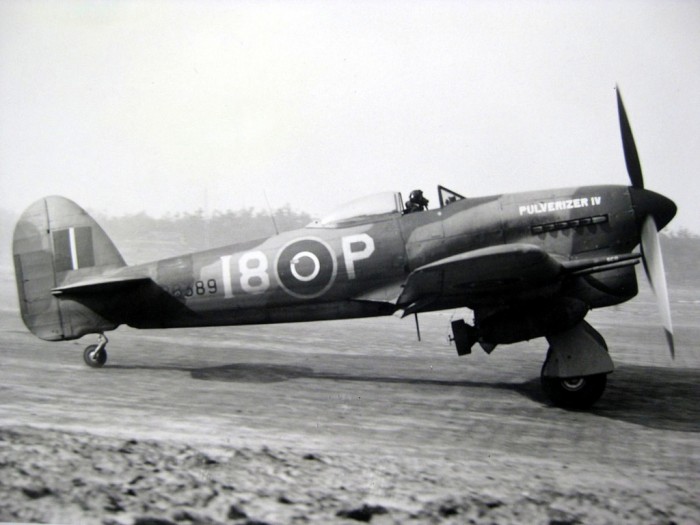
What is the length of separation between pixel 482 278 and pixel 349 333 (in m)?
7.19

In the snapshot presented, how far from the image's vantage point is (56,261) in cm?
865

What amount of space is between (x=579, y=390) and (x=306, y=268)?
11.4ft

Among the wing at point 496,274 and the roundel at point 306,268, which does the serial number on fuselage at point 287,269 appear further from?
the wing at point 496,274

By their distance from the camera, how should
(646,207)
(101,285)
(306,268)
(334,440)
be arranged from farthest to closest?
(101,285), (306,268), (646,207), (334,440)

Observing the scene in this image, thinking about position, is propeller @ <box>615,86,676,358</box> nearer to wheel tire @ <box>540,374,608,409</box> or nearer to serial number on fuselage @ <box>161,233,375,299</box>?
wheel tire @ <box>540,374,608,409</box>

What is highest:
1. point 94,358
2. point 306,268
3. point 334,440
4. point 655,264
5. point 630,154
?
point 630,154

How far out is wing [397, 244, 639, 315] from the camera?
5992mm

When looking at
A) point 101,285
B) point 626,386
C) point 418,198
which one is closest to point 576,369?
point 626,386

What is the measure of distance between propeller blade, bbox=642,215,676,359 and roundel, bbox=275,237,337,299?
11.8 feet

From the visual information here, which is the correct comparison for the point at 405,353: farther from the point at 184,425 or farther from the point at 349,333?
the point at 184,425

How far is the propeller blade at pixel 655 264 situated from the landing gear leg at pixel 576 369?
29.8 inches

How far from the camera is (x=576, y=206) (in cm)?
684

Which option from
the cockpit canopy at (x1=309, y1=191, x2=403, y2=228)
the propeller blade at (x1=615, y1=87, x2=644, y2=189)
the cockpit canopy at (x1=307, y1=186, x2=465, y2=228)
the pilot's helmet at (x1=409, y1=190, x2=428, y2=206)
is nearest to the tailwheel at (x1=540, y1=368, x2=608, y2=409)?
the propeller blade at (x1=615, y1=87, x2=644, y2=189)

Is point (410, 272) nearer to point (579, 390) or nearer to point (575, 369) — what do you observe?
point (575, 369)
